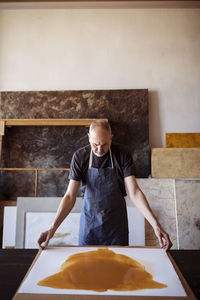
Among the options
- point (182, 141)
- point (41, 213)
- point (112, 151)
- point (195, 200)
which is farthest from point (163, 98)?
point (41, 213)

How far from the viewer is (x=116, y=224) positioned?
1.59 m

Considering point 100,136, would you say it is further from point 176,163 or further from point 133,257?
point 176,163

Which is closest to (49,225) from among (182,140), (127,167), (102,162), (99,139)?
(102,162)

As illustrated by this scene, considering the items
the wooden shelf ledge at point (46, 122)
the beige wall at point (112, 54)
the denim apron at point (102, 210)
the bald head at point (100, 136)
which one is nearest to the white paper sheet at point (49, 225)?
the denim apron at point (102, 210)

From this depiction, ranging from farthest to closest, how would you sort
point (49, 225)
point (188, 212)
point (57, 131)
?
point (57, 131) < point (188, 212) < point (49, 225)

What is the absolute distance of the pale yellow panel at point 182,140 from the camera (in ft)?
11.4

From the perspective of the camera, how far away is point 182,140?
3.50m

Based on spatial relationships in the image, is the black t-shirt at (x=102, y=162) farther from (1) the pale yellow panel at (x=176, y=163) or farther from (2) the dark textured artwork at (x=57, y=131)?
(2) the dark textured artwork at (x=57, y=131)

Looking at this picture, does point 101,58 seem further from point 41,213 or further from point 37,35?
point 41,213

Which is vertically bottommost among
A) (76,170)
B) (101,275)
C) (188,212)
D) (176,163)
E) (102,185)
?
(188,212)

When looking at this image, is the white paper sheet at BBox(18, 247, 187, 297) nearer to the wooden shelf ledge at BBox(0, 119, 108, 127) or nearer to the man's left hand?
the man's left hand

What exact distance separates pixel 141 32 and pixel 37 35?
1892 millimetres

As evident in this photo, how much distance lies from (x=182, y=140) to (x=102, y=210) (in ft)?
7.82

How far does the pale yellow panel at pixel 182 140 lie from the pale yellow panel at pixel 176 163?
8.0 inches
